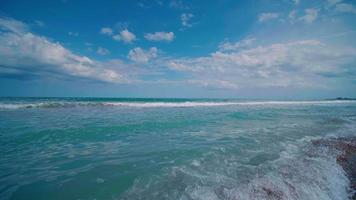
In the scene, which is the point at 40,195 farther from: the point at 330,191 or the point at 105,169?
the point at 330,191

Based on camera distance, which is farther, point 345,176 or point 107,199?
point 345,176

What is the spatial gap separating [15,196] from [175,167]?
350 cm

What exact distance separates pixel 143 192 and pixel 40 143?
238 inches

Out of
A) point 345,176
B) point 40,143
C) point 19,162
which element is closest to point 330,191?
point 345,176

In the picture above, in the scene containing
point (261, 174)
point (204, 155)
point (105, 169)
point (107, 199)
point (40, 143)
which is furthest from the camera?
point (40, 143)

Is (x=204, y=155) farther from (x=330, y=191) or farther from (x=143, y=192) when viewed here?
(x=330, y=191)

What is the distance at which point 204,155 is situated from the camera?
20.5 ft

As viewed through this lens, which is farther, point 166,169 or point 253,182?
point 166,169

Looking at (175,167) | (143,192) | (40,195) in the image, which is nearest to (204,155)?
(175,167)

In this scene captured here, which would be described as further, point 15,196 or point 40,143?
point 40,143

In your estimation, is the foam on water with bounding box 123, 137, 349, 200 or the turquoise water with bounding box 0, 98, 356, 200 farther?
the turquoise water with bounding box 0, 98, 356, 200

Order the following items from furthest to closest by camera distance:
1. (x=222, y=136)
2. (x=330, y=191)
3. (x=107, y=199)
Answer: (x=222, y=136), (x=330, y=191), (x=107, y=199)

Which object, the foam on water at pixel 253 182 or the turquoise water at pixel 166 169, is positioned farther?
the turquoise water at pixel 166 169

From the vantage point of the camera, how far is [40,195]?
3.82 meters
